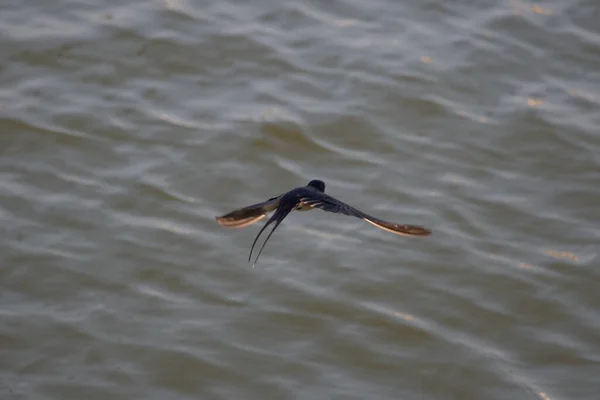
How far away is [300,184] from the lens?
29.7 ft

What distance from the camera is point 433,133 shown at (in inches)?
386

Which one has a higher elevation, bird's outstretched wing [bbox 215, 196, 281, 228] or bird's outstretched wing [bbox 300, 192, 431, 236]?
bird's outstretched wing [bbox 300, 192, 431, 236]

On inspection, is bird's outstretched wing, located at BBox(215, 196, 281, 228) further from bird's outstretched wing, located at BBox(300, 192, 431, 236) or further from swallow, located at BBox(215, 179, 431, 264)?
bird's outstretched wing, located at BBox(300, 192, 431, 236)

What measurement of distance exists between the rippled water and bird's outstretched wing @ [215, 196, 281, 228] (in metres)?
2.16

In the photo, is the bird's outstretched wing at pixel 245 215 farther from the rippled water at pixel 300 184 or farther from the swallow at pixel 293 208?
the rippled water at pixel 300 184

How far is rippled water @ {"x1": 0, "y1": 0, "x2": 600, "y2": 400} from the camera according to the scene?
7.66 m

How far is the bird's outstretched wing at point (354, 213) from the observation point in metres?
5.05

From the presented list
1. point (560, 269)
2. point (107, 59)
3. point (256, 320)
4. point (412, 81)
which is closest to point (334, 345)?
point (256, 320)

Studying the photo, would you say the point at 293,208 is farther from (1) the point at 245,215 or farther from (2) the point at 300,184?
(2) the point at 300,184

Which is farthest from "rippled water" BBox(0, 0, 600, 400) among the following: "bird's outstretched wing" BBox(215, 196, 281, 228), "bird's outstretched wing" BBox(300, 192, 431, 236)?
"bird's outstretched wing" BBox(300, 192, 431, 236)

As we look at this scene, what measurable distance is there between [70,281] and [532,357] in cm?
356

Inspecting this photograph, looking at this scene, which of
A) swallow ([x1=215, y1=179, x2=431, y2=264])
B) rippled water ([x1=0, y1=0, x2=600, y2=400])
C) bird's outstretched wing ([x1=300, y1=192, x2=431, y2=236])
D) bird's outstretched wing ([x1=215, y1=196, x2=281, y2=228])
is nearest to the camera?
bird's outstretched wing ([x1=300, y1=192, x2=431, y2=236])

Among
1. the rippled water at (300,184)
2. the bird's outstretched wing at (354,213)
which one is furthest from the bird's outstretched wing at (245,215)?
the rippled water at (300,184)

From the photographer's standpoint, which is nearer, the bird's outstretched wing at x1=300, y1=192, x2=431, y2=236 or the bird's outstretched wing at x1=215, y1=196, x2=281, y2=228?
Result: the bird's outstretched wing at x1=300, y1=192, x2=431, y2=236
